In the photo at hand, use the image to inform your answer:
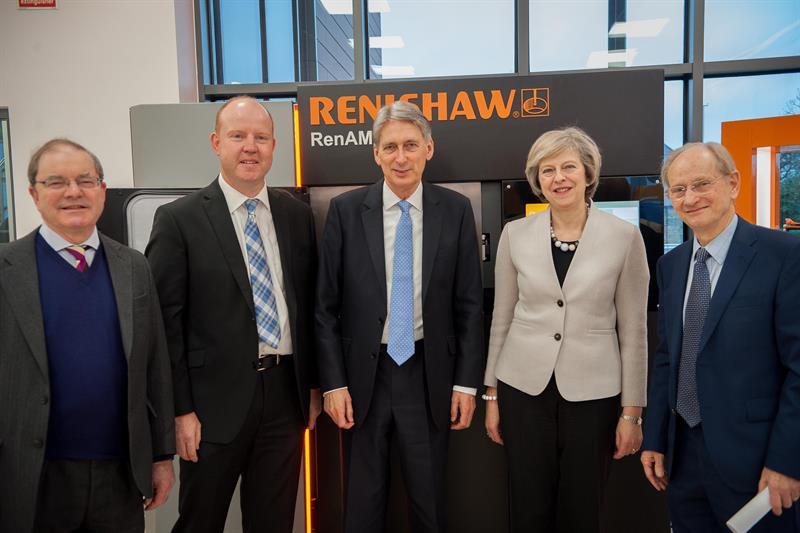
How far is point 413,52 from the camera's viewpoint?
528 centimetres

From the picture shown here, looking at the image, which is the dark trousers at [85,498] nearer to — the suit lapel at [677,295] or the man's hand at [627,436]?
the man's hand at [627,436]

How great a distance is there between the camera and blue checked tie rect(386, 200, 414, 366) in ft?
6.73

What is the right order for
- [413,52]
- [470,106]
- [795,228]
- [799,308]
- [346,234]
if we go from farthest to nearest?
[413,52]
[795,228]
[470,106]
[346,234]
[799,308]

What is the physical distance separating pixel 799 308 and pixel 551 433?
895mm

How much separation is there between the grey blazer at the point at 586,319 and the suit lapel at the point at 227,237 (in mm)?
1044

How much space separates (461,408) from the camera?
214 centimetres

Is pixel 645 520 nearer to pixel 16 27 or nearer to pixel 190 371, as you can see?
pixel 190 371

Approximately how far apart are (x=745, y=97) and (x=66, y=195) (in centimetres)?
568

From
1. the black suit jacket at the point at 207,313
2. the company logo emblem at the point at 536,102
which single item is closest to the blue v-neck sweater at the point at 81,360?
the black suit jacket at the point at 207,313

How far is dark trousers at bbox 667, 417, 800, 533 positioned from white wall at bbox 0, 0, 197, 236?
4.81m

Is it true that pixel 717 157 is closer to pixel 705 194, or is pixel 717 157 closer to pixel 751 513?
pixel 705 194

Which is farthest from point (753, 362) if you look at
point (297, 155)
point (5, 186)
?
point (5, 186)

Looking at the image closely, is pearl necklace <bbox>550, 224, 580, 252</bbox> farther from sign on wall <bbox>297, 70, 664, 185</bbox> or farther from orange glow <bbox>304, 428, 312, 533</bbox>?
orange glow <bbox>304, 428, 312, 533</bbox>

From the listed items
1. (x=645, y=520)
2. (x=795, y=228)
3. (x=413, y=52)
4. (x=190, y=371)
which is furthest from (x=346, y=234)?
(x=795, y=228)
